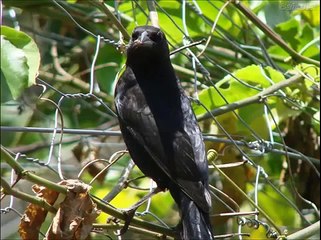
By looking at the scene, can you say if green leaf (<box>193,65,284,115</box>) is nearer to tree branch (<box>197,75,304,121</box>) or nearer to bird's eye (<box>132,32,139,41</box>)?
tree branch (<box>197,75,304,121</box>)

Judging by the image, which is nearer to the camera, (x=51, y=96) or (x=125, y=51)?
(x=125, y=51)

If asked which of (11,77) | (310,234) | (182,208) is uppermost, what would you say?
(11,77)

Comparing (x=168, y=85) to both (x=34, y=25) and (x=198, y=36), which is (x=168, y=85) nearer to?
(x=198, y=36)

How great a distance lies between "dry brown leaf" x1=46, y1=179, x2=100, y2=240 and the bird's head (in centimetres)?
91

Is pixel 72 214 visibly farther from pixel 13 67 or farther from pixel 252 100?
pixel 252 100

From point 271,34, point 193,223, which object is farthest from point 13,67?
point 271,34

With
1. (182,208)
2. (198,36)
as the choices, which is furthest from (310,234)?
(198,36)

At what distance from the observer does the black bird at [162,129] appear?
9.25ft

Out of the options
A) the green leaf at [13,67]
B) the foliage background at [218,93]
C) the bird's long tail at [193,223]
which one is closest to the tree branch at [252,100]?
the foliage background at [218,93]

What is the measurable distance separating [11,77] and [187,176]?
862 mm

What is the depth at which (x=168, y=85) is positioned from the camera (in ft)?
10.6

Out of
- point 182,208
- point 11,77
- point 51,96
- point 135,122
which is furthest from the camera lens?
point 51,96

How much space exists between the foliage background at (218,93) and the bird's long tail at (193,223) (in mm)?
487

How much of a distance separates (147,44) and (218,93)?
0.41m
